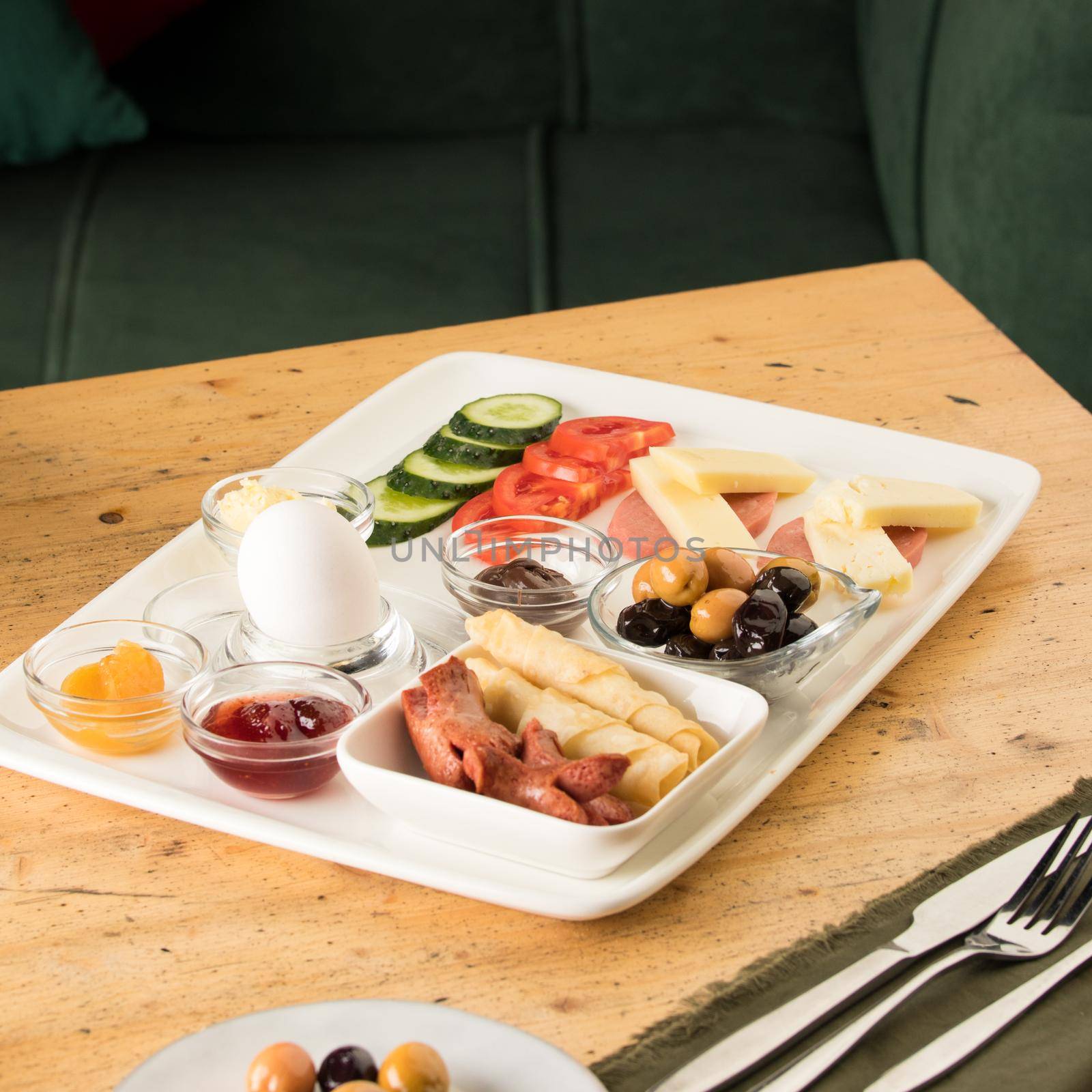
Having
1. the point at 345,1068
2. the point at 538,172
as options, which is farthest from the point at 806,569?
the point at 538,172

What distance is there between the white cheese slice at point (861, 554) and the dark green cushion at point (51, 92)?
2507 millimetres

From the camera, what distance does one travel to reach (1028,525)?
163 centimetres

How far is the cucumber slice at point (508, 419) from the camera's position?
1.82 meters

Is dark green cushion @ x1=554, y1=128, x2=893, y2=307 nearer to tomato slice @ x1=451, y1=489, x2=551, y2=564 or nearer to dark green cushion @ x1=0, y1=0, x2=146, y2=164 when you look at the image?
dark green cushion @ x1=0, y1=0, x2=146, y2=164

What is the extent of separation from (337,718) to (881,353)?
1.29 m

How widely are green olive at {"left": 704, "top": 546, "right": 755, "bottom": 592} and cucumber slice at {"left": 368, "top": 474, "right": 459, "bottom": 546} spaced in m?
0.45

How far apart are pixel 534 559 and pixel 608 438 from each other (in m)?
0.29

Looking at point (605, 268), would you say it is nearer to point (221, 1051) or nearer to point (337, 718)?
point (337, 718)

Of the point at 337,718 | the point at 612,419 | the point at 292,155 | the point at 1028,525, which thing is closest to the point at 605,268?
the point at 292,155

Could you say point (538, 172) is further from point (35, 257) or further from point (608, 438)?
point (608, 438)

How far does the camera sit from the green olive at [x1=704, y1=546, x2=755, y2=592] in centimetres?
134

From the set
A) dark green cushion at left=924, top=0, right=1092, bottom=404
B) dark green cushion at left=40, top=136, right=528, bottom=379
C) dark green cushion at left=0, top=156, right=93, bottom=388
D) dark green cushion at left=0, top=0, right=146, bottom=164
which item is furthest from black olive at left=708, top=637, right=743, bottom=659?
dark green cushion at left=0, top=0, right=146, bottom=164

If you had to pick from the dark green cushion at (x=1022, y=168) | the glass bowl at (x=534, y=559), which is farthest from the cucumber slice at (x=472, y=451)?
the dark green cushion at (x=1022, y=168)

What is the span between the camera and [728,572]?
1.34 meters
